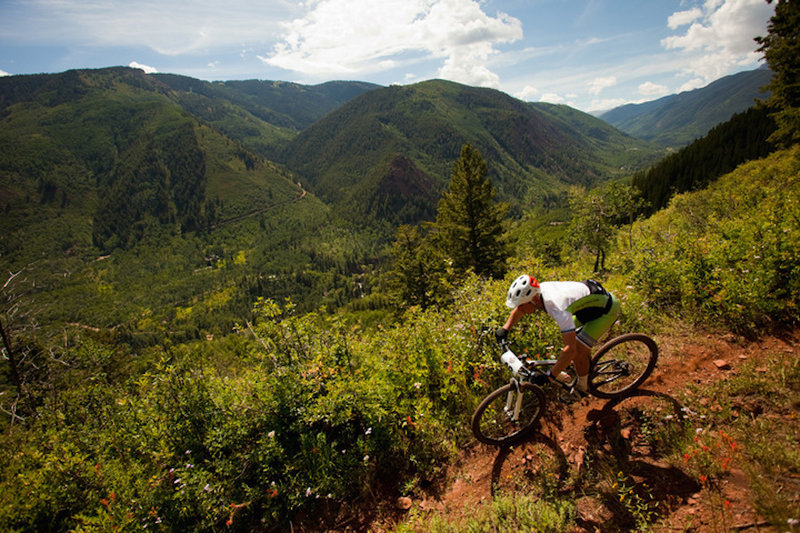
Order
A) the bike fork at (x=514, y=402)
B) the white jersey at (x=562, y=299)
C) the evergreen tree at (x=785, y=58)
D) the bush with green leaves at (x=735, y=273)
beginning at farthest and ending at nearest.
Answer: the evergreen tree at (x=785, y=58), the bush with green leaves at (x=735, y=273), the bike fork at (x=514, y=402), the white jersey at (x=562, y=299)

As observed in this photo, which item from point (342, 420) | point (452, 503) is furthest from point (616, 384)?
point (342, 420)

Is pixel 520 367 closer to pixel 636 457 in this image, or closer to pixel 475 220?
pixel 636 457

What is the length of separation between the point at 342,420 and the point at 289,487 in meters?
1.17

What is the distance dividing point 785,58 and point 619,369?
26.9 m

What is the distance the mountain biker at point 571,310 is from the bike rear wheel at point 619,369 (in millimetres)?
442

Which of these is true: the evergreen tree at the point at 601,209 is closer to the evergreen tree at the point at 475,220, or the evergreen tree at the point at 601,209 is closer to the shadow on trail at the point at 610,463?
the evergreen tree at the point at 475,220

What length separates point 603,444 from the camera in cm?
452

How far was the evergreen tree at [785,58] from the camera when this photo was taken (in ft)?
57.7

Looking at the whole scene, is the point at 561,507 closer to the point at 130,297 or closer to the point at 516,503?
the point at 516,503

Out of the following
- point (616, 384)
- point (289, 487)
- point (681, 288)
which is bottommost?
point (289, 487)

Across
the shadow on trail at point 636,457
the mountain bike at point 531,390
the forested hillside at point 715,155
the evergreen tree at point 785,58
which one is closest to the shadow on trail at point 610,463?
the shadow on trail at point 636,457

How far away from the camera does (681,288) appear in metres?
6.30

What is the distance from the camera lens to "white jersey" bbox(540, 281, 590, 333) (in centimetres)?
441

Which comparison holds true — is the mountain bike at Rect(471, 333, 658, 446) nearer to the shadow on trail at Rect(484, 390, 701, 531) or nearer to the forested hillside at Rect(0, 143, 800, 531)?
the shadow on trail at Rect(484, 390, 701, 531)
